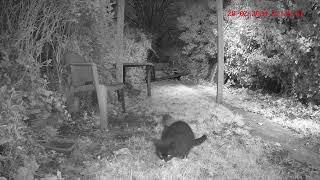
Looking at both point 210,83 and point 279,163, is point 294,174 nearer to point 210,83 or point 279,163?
point 279,163

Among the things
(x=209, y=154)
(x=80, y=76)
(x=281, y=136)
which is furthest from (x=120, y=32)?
(x=209, y=154)

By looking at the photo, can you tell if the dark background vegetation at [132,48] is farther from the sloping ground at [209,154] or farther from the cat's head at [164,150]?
the cat's head at [164,150]

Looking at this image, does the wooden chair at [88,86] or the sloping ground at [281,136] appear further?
the wooden chair at [88,86]

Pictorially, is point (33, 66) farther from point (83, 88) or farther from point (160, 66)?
point (160, 66)

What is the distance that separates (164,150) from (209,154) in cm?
75

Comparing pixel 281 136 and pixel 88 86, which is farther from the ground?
pixel 88 86

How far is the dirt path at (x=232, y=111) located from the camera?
5.36 metres

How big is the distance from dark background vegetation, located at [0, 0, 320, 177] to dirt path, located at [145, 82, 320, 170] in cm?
158

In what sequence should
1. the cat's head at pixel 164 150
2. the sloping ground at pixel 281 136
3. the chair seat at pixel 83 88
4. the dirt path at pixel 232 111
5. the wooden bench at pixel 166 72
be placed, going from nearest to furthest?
the cat's head at pixel 164 150 < the sloping ground at pixel 281 136 < the dirt path at pixel 232 111 < the chair seat at pixel 83 88 < the wooden bench at pixel 166 72

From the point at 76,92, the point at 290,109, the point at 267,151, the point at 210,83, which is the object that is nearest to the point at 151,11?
the point at 210,83

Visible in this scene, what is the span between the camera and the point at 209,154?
4.60 metres

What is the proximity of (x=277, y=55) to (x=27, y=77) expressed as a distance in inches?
296

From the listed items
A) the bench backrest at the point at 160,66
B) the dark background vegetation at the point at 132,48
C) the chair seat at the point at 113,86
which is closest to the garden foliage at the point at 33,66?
the dark background vegetation at the point at 132,48

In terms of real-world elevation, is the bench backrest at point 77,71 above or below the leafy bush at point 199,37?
below
